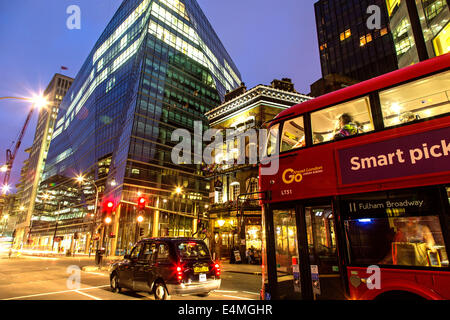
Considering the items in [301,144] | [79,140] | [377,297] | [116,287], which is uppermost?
[79,140]

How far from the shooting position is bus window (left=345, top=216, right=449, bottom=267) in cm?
429

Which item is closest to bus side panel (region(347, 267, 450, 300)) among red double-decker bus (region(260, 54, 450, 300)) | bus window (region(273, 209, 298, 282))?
red double-decker bus (region(260, 54, 450, 300))

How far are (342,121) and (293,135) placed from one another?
4.03ft

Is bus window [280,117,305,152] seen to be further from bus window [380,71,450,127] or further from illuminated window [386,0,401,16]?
illuminated window [386,0,401,16]

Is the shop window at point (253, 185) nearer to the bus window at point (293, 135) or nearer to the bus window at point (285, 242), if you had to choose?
the bus window at point (293, 135)

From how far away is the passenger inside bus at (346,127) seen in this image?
5762 millimetres

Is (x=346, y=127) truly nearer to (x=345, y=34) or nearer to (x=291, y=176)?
(x=291, y=176)

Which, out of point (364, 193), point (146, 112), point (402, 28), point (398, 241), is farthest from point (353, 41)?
point (398, 241)

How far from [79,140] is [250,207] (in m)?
62.4

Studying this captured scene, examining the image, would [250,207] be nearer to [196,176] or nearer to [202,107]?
[196,176]

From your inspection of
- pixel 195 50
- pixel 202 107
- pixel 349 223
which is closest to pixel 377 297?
pixel 349 223

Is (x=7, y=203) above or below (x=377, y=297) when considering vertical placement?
above

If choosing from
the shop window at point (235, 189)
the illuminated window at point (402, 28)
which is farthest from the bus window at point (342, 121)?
the shop window at point (235, 189)

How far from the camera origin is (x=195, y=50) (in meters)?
62.2
